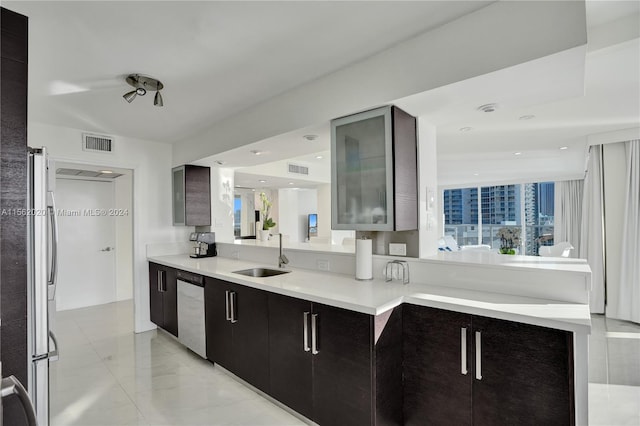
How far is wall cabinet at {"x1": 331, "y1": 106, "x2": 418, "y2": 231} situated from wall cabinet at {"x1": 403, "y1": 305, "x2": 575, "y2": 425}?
2.05 ft

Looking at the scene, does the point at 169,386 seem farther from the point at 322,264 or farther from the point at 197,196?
the point at 197,196

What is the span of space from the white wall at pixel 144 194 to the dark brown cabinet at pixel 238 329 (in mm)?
1669

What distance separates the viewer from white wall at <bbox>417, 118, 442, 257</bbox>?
2396 mm

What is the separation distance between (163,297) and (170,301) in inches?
9.1

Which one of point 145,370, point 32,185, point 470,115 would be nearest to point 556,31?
point 470,115

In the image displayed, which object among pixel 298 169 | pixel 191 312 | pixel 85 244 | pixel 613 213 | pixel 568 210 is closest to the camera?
pixel 191 312

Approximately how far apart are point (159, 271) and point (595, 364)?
14.8 feet

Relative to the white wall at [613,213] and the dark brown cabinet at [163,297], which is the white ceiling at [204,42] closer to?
the dark brown cabinet at [163,297]

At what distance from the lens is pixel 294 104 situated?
2.68 meters

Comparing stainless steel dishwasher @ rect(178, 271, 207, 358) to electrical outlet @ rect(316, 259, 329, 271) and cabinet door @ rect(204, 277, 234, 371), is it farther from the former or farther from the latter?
electrical outlet @ rect(316, 259, 329, 271)

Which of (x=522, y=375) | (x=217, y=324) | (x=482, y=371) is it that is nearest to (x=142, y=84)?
(x=217, y=324)

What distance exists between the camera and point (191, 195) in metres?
4.21

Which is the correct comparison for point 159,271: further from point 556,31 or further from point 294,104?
point 556,31

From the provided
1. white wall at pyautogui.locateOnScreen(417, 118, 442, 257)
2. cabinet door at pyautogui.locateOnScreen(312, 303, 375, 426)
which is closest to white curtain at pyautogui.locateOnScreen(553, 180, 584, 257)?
white wall at pyautogui.locateOnScreen(417, 118, 442, 257)
